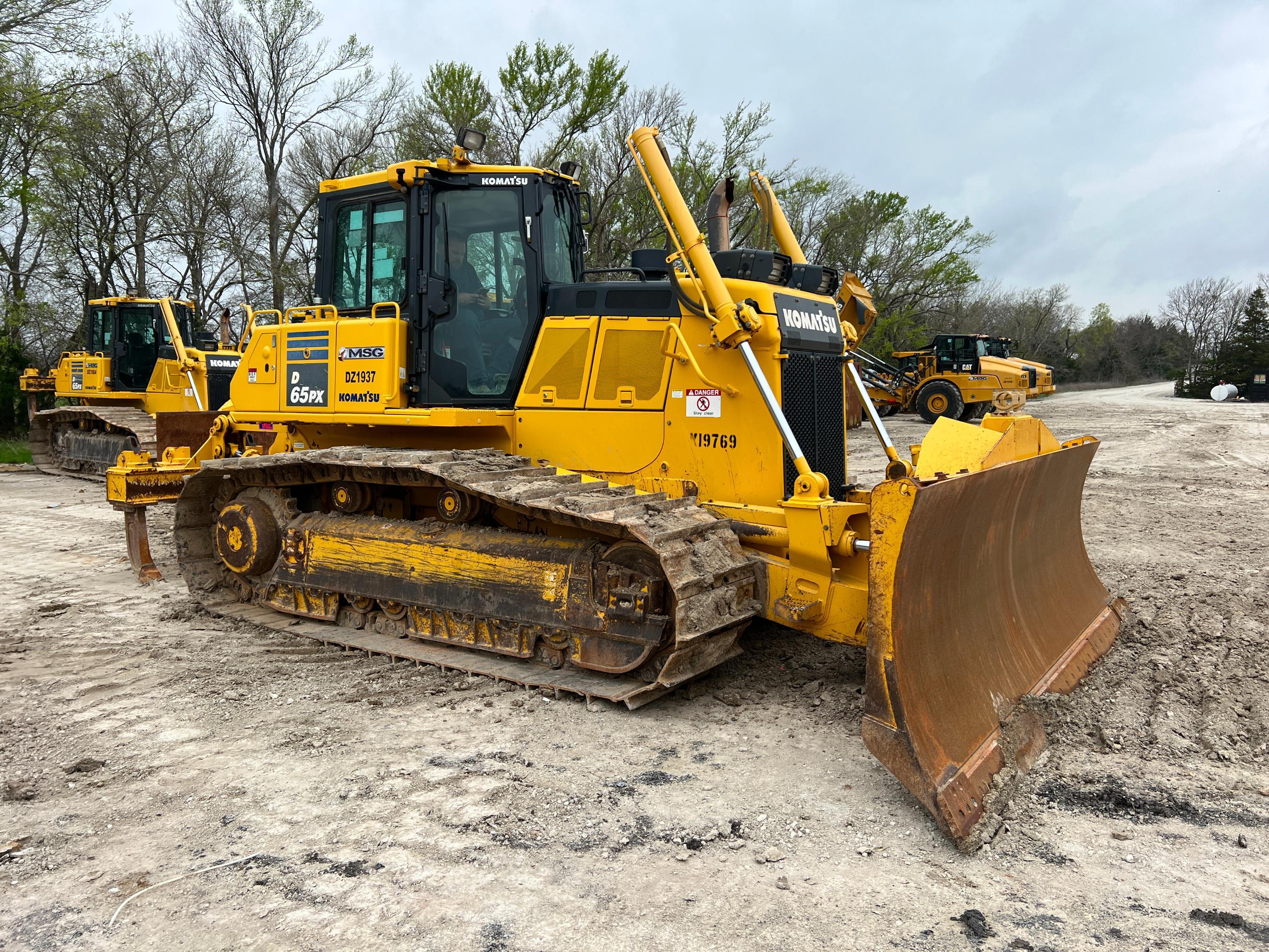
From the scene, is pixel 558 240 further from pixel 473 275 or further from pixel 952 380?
pixel 952 380

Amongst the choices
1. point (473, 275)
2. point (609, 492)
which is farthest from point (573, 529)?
point (473, 275)

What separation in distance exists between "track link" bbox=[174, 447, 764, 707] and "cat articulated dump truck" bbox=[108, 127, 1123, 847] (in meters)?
0.02

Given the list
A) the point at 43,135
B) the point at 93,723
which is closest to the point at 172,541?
the point at 93,723

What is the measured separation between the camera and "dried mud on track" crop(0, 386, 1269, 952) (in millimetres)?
2930

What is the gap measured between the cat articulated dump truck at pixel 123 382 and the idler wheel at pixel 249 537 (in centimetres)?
1054

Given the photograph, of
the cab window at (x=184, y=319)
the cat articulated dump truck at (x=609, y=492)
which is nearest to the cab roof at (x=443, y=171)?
the cat articulated dump truck at (x=609, y=492)

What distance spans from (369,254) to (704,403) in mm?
2695

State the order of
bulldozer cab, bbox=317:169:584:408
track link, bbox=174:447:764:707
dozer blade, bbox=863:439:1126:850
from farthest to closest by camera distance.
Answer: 1. bulldozer cab, bbox=317:169:584:408
2. track link, bbox=174:447:764:707
3. dozer blade, bbox=863:439:1126:850

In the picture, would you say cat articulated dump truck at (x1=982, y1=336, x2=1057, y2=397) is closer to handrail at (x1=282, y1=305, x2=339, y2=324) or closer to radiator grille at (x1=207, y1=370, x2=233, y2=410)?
radiator grille at (x1=207, y1=370, x2=233, y2=410)

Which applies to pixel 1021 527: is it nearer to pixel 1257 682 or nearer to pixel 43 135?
pixel 1257 682

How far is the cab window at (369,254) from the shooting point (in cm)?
611

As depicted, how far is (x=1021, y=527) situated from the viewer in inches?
207

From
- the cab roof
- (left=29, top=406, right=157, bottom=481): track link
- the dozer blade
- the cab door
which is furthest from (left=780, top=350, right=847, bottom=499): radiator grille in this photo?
the cab door

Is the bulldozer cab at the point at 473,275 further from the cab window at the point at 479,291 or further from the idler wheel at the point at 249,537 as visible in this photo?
the idler wheel at the point at 249,537
